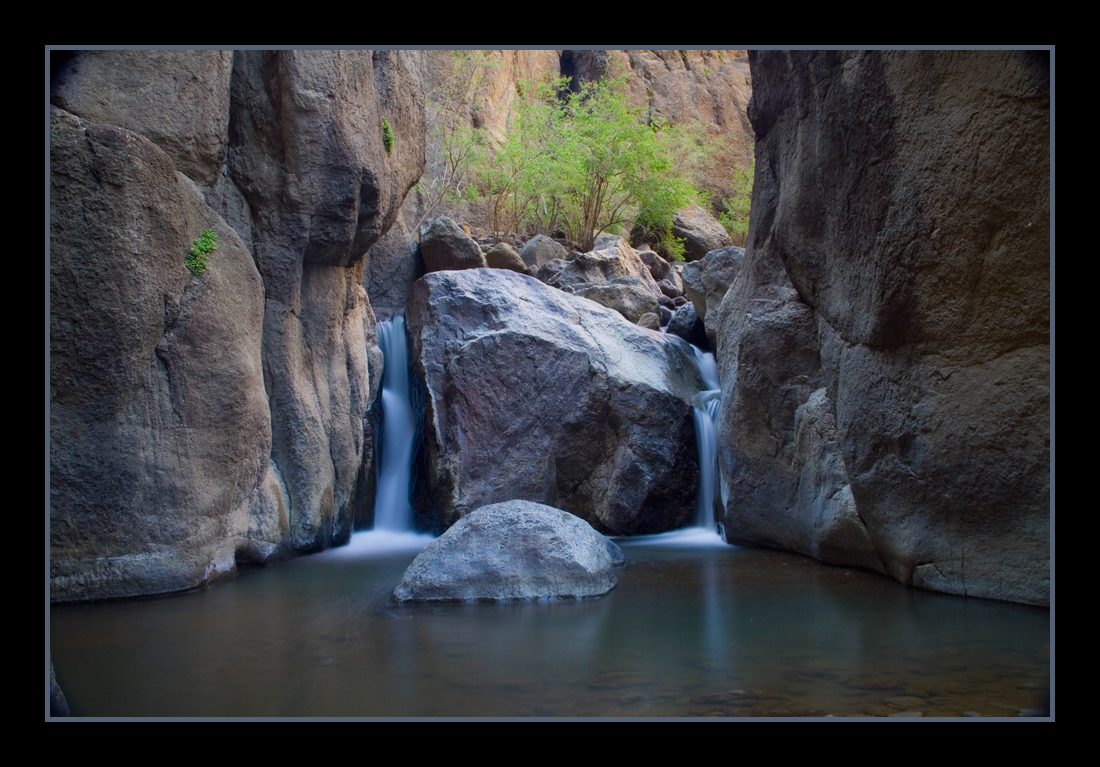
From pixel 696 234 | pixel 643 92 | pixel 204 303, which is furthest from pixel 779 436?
pixel 643 92

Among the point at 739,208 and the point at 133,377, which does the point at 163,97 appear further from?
the point at 739,208

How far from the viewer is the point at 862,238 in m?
5.84

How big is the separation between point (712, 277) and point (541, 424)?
3.36m

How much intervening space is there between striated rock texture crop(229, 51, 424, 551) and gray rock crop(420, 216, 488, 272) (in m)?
4.13

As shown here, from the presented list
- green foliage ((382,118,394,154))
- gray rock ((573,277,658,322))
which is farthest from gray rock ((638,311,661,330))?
green foliage ((382,118,394,154))

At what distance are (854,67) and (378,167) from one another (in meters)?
5.12

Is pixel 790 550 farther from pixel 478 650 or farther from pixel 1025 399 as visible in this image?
pixel 478 650

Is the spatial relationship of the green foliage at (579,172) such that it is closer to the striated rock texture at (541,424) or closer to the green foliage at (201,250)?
the striated rock texture at (541,424)

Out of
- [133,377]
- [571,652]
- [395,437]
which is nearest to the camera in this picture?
[571,652]

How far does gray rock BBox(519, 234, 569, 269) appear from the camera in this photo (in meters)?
17.8

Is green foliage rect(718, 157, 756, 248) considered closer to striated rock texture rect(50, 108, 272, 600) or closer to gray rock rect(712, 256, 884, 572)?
gray rock rect(712, 256, 884, 572)

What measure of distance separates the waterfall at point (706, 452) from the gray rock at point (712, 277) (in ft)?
3.75

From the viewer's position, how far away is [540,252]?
59.0 feet
